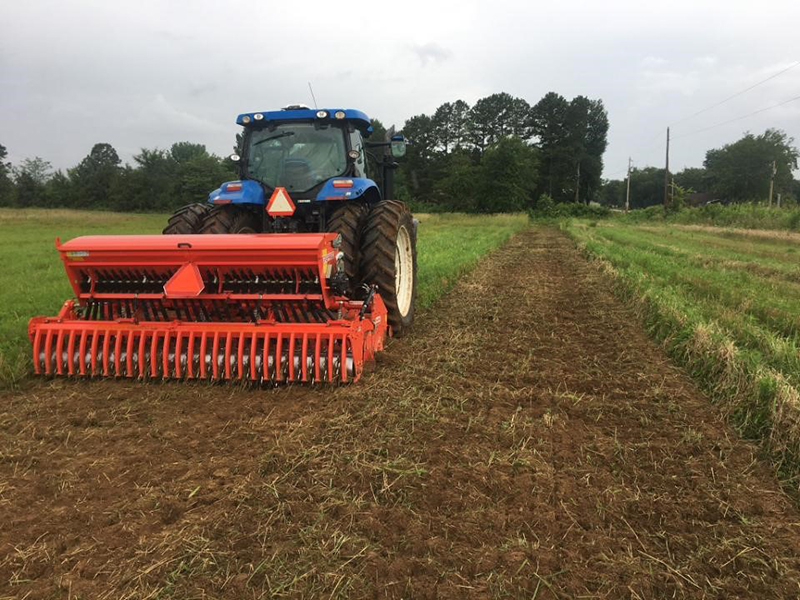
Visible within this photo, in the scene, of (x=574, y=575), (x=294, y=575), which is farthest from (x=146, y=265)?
(x=574, y=575)

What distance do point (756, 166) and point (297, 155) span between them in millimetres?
77961

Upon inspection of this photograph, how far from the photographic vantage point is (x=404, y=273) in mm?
5855

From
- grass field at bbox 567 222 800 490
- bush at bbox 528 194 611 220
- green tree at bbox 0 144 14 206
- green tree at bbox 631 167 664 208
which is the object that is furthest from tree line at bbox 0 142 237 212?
green tree at bbox 631 167 664 208

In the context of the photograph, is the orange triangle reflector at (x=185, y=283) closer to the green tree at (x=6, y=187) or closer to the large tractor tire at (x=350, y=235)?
the large tractor tire at (x=350, y=235)

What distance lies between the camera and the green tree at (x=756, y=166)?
6394 cm

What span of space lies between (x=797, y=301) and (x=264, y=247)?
773cm

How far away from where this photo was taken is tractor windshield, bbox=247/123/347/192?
527cm

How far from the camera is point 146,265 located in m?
4.12

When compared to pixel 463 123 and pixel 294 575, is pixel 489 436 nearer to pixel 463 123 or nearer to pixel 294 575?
pixel 294 575

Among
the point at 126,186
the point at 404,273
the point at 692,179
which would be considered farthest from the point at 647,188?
the point at 404,273

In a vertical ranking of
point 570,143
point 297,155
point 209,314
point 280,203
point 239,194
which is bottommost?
point 209,314

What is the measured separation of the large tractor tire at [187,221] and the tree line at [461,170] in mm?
52062

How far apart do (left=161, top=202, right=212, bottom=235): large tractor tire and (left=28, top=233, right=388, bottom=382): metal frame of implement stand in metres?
0.81

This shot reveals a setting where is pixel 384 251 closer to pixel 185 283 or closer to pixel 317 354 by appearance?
pixel 317 354
